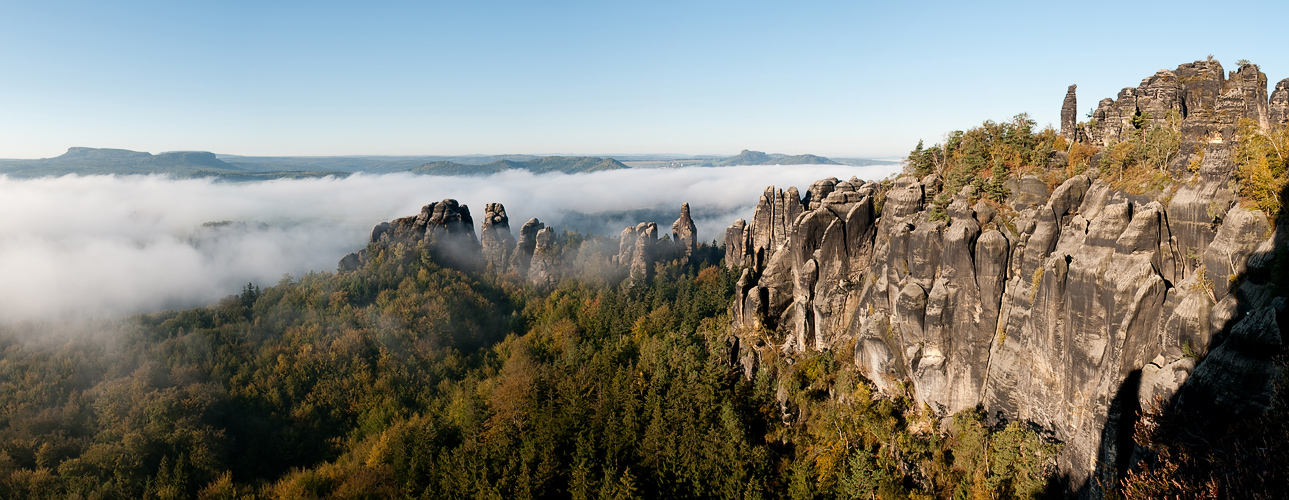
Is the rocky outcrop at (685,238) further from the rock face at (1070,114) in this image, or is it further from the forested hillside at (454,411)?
the rock face at (1070,114)

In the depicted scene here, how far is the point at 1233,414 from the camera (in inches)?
697

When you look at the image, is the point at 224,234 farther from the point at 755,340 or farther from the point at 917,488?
the point at 917,488

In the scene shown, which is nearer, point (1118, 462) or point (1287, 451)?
point (1287, 451)

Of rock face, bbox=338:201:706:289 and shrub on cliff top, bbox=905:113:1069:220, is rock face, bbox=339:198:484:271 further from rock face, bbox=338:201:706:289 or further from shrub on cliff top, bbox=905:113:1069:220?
shrub on cliff top, bbox=905:113:1069:220

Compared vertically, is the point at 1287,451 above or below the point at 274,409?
above

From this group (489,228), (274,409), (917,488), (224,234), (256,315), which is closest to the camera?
Result: (917,488)

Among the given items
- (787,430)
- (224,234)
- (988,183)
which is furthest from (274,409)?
(224,234)

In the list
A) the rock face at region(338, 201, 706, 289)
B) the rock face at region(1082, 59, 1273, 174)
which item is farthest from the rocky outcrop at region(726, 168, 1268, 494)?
the rock face at region(338, 201, 706, 289)

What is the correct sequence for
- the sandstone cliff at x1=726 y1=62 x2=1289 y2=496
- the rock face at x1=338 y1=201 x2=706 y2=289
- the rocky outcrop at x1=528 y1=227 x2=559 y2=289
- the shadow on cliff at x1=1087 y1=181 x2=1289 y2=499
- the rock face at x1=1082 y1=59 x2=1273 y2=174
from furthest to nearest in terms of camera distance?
the rocky outcrop at x1=528 y1=227 x2=559 y2=289 → the rock face at x1=338 y1=201 x2=706 y2=289 → the rock face at x1=1082 y1=59 x2=1273 y2=174 → the sandstone cliff at x1=726 y1=62 x2=1289 y2=496 → the shadow on cliff at x1=1087 y1=181 x2=1289 y2=499

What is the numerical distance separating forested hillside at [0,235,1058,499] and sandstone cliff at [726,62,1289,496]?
297cm

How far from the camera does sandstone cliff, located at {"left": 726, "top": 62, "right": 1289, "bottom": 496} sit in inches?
810

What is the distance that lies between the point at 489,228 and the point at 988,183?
Result: 86160 millimetres

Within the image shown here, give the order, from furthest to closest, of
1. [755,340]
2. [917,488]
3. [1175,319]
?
[755,340] < [917,488] < [1175,319]

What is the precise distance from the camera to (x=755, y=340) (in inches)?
1959
